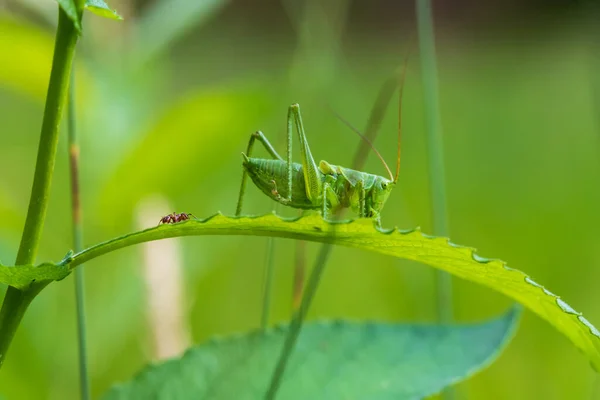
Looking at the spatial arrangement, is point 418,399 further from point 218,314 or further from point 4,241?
point 218,314

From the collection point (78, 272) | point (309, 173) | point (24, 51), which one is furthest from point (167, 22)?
point (78, 272)

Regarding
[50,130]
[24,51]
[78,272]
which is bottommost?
[78,272]

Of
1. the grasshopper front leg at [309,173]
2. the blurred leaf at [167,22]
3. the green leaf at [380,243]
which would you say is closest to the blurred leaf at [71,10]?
the green leaf at [380,243]

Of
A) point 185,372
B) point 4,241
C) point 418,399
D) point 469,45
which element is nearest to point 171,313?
point 4,241

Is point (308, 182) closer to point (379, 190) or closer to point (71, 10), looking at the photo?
point (379, 190)

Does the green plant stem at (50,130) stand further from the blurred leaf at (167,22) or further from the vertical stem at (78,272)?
the blurred leaf at (167,22)

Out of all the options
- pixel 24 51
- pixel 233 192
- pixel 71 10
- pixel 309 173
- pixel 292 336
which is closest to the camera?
pixel 71 10
